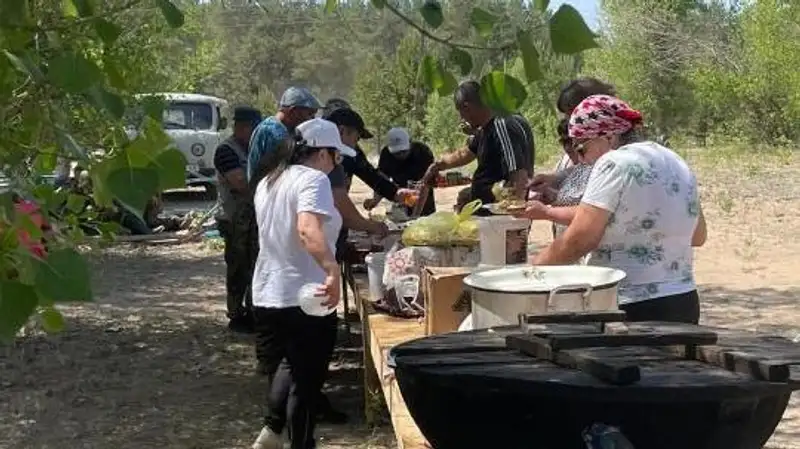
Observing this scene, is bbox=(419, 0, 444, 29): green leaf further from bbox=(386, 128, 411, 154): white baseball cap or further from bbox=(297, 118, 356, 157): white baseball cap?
bbox=(386, 128, 411, 154): white baseball cap

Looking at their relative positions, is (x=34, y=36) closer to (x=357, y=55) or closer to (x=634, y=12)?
(x=634, y=12)

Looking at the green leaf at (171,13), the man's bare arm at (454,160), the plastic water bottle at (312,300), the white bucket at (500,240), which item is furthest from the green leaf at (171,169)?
the man's bare arm at (454,160)

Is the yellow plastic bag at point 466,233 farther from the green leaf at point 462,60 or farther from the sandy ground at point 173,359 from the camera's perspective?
the green leaf at point 462,60

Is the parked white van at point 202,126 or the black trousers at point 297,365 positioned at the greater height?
the parked white van at point 202,126

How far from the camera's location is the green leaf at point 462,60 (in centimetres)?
192

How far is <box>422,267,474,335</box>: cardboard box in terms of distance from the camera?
3.88 metres

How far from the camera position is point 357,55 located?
7756cm

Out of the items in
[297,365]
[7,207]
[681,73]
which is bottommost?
[297,365]

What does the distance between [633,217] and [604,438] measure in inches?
60.1

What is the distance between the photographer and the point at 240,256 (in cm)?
797

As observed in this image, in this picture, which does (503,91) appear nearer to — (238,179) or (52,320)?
(52,320)

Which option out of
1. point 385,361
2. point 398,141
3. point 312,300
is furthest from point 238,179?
point 385,361

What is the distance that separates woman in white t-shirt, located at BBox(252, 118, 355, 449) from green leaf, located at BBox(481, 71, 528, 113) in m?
2.75

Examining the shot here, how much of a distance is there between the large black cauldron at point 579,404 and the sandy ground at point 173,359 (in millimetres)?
2957
